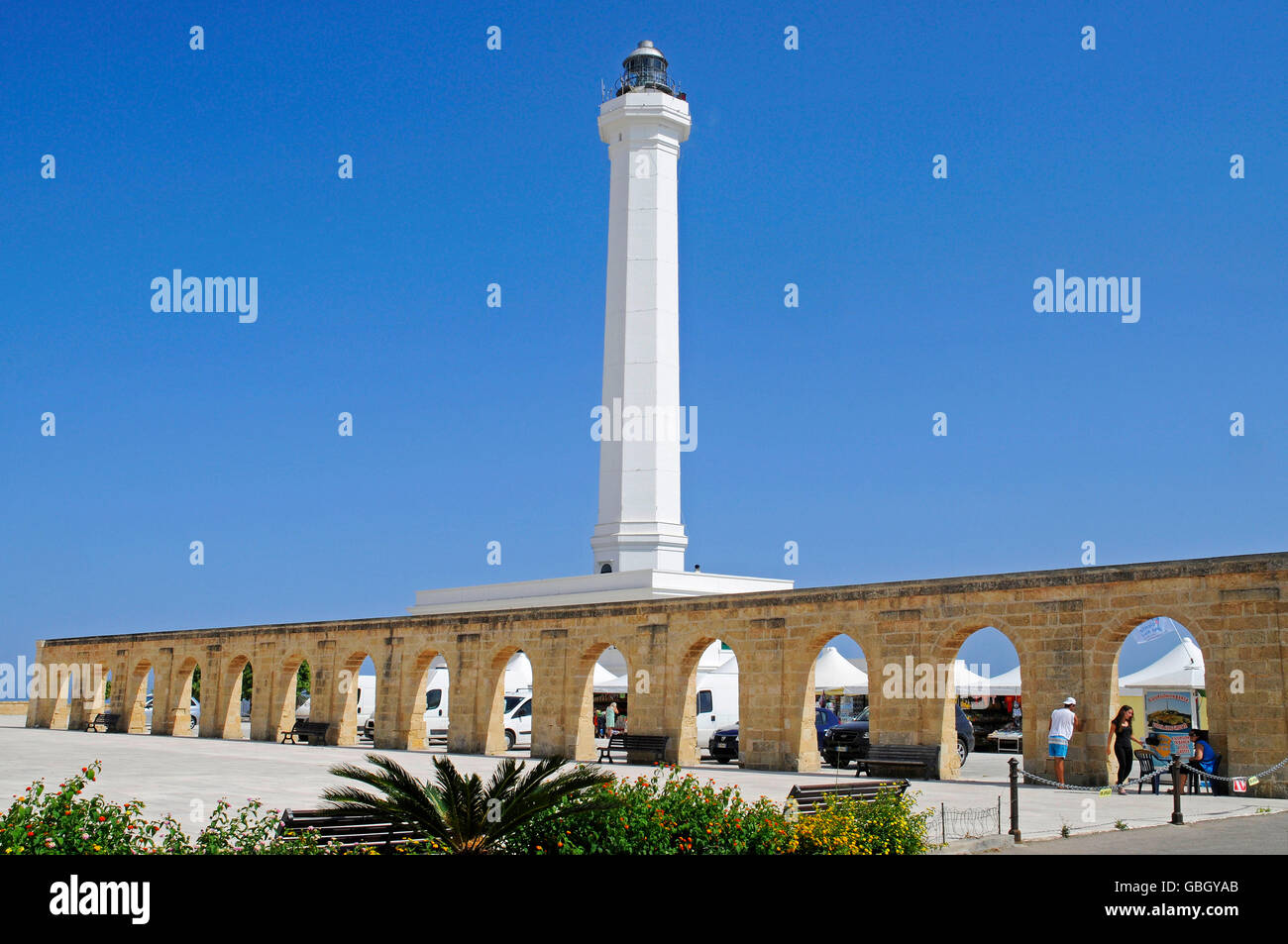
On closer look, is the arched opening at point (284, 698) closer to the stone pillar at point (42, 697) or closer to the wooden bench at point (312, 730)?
the wooden bench at point (312, 730)

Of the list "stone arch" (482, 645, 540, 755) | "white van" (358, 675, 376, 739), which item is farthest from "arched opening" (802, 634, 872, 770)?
"white van" (358, 675, 376, 739)

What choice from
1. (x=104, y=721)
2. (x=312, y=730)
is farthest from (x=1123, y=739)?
(x=104, y=721)

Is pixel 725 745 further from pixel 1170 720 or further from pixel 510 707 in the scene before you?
pixel 510 707

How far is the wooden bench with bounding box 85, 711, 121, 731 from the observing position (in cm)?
3662

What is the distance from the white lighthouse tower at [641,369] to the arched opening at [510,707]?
284cm

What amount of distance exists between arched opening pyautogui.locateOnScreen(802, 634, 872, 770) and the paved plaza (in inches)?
26.5

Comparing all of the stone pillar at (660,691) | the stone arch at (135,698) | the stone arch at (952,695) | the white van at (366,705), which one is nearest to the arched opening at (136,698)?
the stone arch at (135,698)

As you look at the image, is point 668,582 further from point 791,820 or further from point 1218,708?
point 791,820

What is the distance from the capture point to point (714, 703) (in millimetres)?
A: 30219

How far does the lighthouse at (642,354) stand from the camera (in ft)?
112

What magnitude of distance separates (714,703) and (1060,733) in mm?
13944
